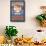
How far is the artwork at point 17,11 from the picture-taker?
3482 millimetres

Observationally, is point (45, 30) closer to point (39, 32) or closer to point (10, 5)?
point (39, 32)

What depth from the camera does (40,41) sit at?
134 inches

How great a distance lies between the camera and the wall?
11.4 ft

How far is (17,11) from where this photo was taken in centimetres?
349

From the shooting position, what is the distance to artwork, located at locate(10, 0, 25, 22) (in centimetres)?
348

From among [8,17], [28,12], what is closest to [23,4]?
[28,12]

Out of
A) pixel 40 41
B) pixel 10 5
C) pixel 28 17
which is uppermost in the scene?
pixel 10 5

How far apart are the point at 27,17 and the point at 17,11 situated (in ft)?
0.77

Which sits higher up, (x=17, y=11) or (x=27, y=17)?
(x=17, y=11)

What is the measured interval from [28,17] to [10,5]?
0.44 metres

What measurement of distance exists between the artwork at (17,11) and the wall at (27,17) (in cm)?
6

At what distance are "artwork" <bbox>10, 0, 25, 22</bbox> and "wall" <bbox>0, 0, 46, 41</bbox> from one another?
61mm

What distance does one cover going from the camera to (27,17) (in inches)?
138

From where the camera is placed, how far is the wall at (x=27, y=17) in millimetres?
3482
